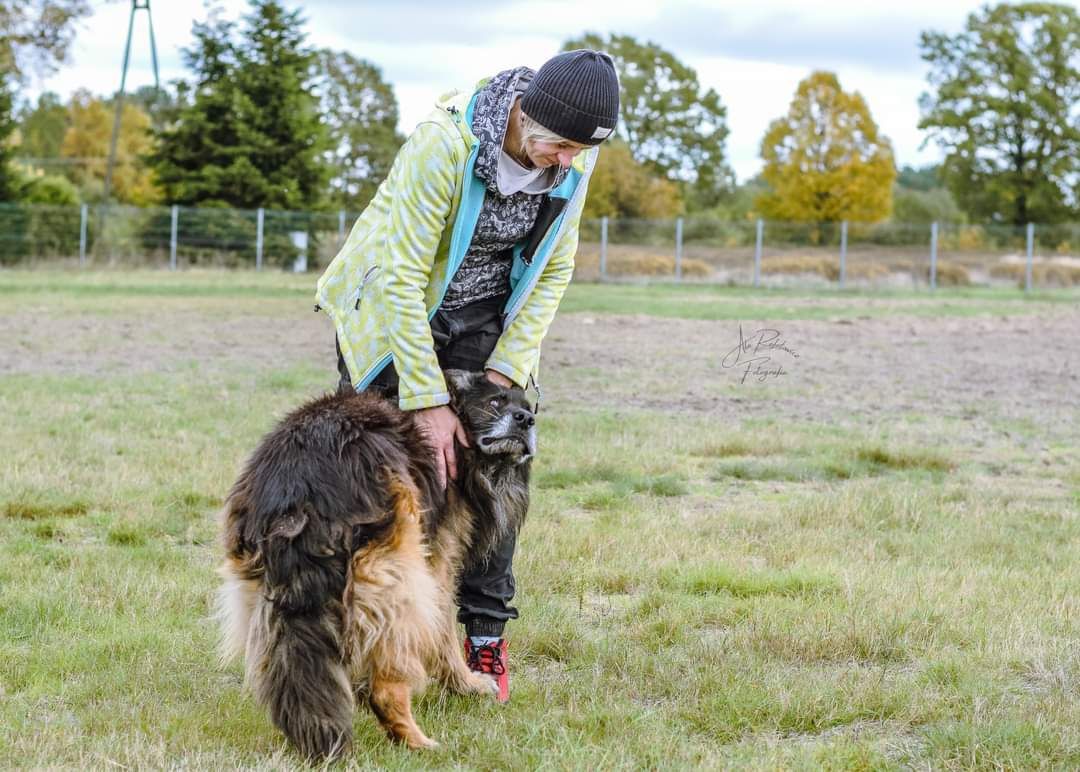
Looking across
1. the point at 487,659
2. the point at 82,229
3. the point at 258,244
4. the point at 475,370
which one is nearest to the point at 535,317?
the point at 475,370

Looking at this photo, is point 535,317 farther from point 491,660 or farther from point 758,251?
point 758,251

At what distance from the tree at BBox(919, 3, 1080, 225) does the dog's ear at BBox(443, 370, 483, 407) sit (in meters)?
52.2

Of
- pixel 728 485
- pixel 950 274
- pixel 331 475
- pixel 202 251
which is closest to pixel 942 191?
pixel 950 274

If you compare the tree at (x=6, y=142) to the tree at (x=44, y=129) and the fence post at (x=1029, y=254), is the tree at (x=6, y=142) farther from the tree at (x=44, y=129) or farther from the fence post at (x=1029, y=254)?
the tree at (x=44, y=129)

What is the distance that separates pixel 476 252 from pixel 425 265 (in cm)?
31

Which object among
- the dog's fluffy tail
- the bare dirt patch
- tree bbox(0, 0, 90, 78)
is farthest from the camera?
tree bbox(0, 0, 90, 78)

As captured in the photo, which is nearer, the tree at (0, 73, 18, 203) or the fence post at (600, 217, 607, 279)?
the tree at (0, 73, 18, 203)

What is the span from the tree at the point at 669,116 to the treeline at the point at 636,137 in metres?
0.07

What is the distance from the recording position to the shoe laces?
430 cm

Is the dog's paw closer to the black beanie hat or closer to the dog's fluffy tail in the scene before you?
the dog's fluffy tail

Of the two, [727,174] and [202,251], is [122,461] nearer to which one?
[202,251]

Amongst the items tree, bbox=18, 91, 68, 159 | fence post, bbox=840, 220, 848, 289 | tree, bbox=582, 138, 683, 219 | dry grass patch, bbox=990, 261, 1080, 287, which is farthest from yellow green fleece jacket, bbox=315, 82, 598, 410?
tree, bbox=18, 91, 68, 159

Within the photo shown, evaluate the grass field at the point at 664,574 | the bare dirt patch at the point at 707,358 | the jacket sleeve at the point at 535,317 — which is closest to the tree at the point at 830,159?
the bare dirt patch at the point at 707,358

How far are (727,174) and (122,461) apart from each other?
53.6 metres
